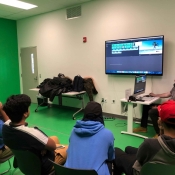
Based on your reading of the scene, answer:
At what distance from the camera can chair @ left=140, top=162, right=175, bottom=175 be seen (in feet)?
3.97

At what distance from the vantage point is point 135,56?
411 cm

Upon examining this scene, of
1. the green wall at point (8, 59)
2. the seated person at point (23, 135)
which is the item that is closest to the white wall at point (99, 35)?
the green wall at point (8, 59)

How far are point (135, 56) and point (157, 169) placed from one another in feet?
10.4

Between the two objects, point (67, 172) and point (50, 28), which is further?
point (50, 28)

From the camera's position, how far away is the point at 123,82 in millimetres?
4504

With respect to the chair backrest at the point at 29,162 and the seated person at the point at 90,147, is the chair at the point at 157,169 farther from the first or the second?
the chair backrest at the point at 29,162

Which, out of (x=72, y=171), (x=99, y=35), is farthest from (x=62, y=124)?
(x=72, y=171)

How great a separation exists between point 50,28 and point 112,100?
296 cm

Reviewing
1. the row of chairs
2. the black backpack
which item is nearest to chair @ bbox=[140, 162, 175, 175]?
the row of chairs

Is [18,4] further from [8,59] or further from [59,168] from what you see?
[59,168]

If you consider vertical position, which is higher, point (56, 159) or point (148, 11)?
point (148, 11)

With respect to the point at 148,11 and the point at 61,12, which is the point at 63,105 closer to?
the point at 61,12

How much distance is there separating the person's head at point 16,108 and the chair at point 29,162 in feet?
0.92

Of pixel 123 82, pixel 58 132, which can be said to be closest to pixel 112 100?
pixel 123 82
